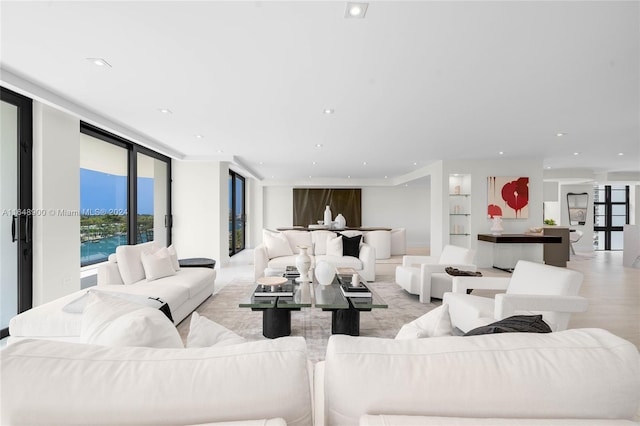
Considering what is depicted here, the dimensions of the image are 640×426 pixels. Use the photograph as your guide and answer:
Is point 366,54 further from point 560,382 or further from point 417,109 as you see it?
point 560,382

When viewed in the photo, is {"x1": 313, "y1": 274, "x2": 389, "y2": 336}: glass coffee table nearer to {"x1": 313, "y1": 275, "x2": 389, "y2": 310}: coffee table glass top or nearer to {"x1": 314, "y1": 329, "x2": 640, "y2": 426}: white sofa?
{"x1": 313, "y1": 275, "x2": 389, "y2": 310}: coffee table glass top

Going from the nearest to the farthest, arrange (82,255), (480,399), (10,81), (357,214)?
(480,399) → (10,81) → (82,255) → (357,214)

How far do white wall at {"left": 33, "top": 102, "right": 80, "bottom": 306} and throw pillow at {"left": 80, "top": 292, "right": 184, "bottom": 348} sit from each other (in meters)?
3.06

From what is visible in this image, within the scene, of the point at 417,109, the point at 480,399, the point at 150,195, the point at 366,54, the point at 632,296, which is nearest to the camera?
the point at 480,399

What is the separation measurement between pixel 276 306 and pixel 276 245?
9.73ft

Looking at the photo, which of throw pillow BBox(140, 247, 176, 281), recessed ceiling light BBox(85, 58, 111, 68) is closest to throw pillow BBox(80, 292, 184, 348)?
recessed ceiling light BBox(85, 58, 111, 68)

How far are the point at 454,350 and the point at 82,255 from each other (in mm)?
4950

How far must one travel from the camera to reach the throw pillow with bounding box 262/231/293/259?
5824 mm

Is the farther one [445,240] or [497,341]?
[445,240]

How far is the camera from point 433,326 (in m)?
1.43

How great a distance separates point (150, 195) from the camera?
634 cm

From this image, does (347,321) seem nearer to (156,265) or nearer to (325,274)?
(325,274)

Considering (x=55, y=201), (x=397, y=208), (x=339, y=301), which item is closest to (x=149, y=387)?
(x=339, y=301)

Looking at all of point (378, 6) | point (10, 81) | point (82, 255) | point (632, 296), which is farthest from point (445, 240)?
point (10, 81)
